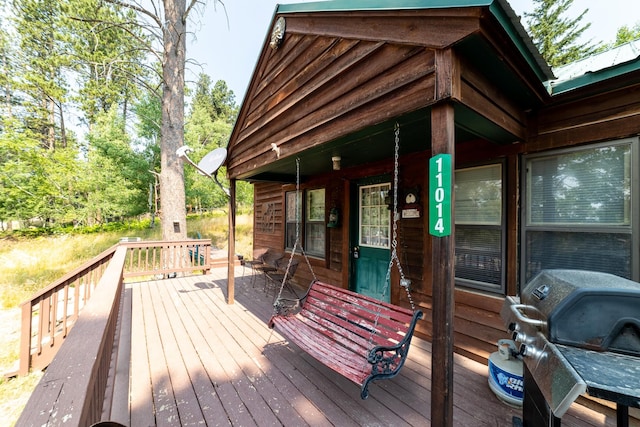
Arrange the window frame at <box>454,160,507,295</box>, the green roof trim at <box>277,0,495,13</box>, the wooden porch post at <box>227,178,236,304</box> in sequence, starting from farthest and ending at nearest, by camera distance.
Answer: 1. the wooden porch post at <box>227,178,236,304</box>
2. the window frame at <box>454,160,507,295</box>
3. the green roof trim at <box>277,0,495,13</box>

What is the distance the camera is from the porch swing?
1870mm

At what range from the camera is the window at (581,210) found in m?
1.96

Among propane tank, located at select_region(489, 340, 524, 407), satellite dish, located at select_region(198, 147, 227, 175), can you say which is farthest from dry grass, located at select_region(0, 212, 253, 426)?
propane tank, located at select_region(489, 340, 524, 407)

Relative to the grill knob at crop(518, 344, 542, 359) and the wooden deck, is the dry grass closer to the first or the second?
the wooden deck

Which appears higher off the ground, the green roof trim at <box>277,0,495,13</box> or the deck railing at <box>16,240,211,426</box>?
the green roof trim at <box>277,0,495,13</box>

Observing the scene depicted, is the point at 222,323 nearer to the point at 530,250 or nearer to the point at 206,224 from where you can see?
the point at 530,250

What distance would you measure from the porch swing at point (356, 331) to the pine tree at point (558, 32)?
1688 cm

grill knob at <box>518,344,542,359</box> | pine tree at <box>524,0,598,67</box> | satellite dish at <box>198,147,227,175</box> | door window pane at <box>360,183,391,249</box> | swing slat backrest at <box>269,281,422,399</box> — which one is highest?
pine tree at <box>524,0,598,67</box>

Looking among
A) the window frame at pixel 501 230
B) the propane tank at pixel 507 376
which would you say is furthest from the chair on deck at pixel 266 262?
the propane tank at pixel 507 376

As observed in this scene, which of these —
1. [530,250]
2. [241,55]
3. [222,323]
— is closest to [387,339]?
[530,250]

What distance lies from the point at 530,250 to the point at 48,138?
23103 millimetres

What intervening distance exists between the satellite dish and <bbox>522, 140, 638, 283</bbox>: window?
13.8 feet

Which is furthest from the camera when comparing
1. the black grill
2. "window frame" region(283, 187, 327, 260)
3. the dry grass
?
"window frame" region(283, 187, 327, 260)

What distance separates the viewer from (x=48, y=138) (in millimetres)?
15633
